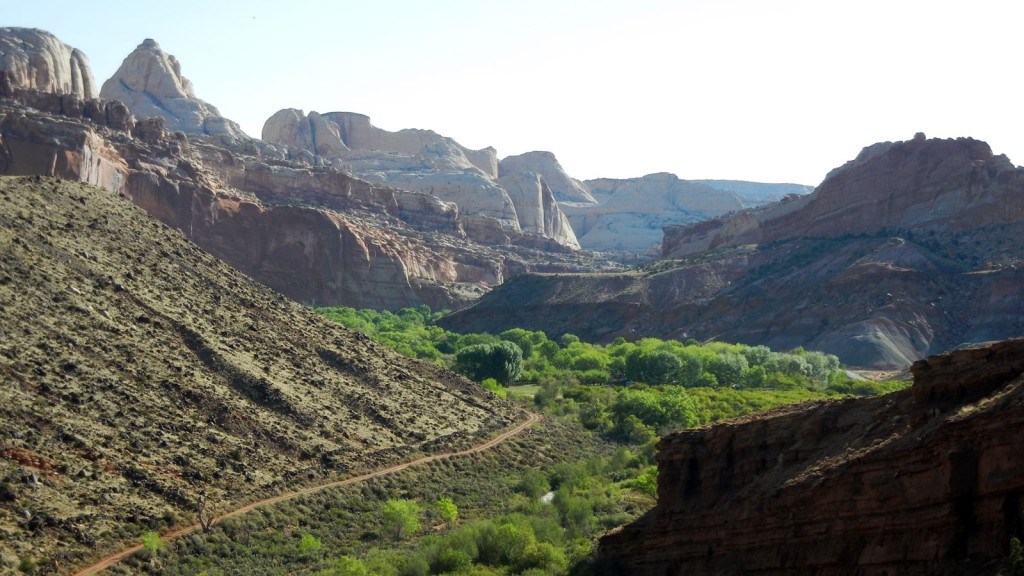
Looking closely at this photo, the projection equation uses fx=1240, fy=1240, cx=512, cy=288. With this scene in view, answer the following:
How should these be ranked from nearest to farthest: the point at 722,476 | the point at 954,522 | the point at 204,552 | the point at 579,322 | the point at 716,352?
the point at 954,522 → the point at 722,476 → the point at 204,552 → the point at 716,352 → the point at 579,322

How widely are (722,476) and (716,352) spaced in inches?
3015

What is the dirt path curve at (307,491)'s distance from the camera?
37.2 metres

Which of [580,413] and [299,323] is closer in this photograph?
[299,323]

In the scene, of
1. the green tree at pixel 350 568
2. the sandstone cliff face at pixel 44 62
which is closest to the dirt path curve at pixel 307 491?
the green tree at pixel 350 568

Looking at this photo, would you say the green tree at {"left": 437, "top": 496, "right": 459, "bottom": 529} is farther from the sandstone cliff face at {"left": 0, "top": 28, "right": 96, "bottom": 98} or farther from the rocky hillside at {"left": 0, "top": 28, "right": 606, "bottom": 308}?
the sandstone cliff face at {"left": 0, "top": 28, "right": 96, "bottom": 98}

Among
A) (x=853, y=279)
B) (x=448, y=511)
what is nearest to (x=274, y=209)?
(x=853, y=279)

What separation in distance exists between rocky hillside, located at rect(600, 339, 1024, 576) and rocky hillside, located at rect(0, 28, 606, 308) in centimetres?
6684

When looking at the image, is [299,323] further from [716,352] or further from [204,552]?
[716,352]

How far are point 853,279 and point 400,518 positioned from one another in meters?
77.1

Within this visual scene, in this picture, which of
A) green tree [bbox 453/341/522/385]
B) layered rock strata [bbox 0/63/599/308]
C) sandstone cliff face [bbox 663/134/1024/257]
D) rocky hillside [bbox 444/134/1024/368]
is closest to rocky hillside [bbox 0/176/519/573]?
green tree [bbox 453/341/522/385]

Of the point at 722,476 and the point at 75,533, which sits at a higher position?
the point at 722,476

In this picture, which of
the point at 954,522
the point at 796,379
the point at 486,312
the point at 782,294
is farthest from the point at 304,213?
the point at 954,522

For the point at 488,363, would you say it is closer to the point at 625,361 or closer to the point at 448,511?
the point at 625,361

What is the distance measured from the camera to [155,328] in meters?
55.4
